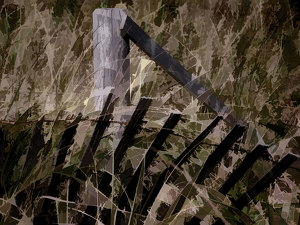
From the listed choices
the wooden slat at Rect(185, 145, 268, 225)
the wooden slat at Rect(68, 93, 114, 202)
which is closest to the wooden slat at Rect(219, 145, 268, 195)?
the wooden slat at Rect(185, 145, 268, 225)

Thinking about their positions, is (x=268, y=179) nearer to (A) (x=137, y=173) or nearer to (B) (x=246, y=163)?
(B) (x=246, y=163)

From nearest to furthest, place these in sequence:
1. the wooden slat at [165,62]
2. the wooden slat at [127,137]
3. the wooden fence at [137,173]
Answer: the wooden fence at [137,173] → the wooden slat at [127,137] → the wooden slat at [165,62]

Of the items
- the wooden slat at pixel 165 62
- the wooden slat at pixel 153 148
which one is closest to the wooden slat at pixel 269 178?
the wooden slat at pixel 153 148

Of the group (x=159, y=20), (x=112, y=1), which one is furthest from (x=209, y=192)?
(x=112, y=1)

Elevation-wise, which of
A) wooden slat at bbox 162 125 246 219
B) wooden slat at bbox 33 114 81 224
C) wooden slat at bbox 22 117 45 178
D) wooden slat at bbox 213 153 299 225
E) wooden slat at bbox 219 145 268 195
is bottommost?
wooden slat at bbox 213 153 299 225

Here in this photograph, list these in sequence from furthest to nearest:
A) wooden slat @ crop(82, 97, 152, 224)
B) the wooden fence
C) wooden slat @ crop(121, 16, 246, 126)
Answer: wooden slat @ crop(121, 16, 246, 126), wooden slat @ crop(82, 97, 152, 224), the wooden fence

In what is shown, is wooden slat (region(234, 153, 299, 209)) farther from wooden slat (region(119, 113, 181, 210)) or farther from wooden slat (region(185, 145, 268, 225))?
wooden slat (region(119, 113, 181, 210))

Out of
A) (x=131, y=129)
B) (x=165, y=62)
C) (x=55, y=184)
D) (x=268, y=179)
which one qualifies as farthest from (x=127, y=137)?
(x=165, y=62)

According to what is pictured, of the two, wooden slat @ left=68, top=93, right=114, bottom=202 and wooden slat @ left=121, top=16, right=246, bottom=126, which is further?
wooden slat @ left=121, top=16, right=246, bottom=126

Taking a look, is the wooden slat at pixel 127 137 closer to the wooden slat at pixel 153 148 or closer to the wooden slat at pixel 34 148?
the wooden slat at pixel 153 148

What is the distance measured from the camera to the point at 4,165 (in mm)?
1199

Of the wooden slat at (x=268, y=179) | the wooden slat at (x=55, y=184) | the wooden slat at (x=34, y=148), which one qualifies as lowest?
the wooden slat at (x=268, y=179)

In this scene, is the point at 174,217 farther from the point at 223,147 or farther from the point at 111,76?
the point at 111,76

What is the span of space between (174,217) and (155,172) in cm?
42
